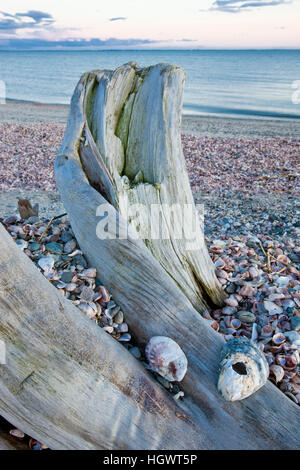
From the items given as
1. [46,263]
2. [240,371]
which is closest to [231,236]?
[46,263]

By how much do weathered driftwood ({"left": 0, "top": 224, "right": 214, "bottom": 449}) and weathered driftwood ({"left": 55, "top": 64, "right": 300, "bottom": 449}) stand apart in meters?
0.26

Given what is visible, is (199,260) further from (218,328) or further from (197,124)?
(197,124)

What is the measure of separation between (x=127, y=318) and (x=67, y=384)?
2.28 ft

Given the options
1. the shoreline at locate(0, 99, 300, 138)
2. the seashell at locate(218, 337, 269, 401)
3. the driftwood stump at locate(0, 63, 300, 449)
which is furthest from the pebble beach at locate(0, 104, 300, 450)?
the shoreline at locate(0, 99, 300, 138)

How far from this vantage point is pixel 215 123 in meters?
17.7

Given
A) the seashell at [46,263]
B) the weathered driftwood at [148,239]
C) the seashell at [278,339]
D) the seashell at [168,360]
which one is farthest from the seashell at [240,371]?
the seashell at [46,263]

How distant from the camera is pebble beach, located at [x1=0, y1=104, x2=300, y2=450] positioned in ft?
8.51

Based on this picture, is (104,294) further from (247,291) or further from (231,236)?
(231,236)

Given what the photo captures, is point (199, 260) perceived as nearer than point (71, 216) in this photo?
No

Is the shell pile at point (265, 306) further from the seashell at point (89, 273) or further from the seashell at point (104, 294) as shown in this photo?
the seashell at point (89, 273)
